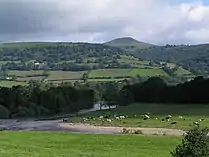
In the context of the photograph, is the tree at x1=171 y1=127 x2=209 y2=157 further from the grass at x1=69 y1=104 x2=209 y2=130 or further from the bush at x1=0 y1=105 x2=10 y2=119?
the bush at x1=0 y1=105 x2=10 y2=119

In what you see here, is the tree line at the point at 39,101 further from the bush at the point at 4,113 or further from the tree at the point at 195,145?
the tree at the point at 195,145

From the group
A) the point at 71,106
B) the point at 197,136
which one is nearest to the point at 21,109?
the point at 71,106

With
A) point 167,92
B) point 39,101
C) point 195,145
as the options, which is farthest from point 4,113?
point 195,145

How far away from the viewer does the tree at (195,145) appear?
57.0ft

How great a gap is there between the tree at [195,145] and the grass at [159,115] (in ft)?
190

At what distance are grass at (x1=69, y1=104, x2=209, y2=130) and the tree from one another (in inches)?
2281

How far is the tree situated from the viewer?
1737 centimetres

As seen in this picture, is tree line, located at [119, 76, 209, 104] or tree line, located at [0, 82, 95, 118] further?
tree line, located at [0, 82, 95, 118]

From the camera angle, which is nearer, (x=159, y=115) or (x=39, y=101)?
(x=159, y=115)

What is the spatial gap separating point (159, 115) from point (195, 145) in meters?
86.1

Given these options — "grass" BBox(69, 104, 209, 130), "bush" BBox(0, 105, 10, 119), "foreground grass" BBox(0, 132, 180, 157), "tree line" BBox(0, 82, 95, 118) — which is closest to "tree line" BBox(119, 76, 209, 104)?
"grass" BBox(69, 104, 209, 130)

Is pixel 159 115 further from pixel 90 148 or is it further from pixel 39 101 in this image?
pixel 90 148

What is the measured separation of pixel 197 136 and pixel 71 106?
413ft

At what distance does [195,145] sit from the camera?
57.5 feet
